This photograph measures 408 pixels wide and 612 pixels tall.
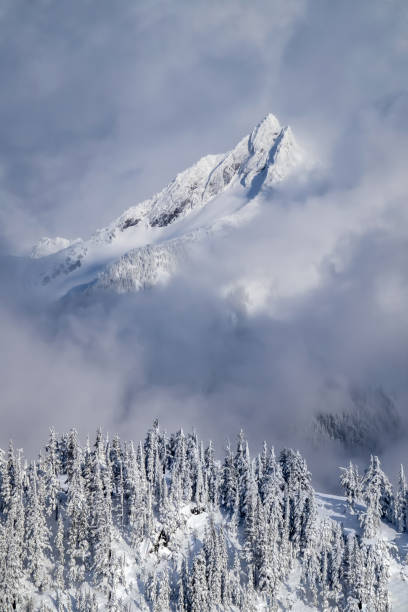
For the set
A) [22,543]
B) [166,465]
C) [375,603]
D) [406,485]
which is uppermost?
[166,465]

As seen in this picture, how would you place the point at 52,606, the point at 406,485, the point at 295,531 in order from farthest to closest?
the point at 406,485
the point at 295,531
the point at 52,606

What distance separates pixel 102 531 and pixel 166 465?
43.5 meters

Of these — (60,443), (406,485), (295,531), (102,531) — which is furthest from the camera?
(60,443)

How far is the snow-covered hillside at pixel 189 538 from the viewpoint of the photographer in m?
115

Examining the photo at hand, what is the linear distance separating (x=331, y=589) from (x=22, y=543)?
6980 centimetres

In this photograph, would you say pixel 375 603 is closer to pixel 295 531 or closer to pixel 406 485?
pixel 295 531

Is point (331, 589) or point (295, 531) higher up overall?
point (295, 531)

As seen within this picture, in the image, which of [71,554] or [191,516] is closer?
[71,554]

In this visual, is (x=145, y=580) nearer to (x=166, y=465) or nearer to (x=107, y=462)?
(x=107, y=462)

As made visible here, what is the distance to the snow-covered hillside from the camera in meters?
115

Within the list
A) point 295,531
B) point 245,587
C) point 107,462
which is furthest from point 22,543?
point 295,531

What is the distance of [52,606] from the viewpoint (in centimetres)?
11050

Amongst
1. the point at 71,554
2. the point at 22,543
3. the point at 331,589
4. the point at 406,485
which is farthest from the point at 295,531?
the point at 22,543

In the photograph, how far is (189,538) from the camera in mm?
132625
